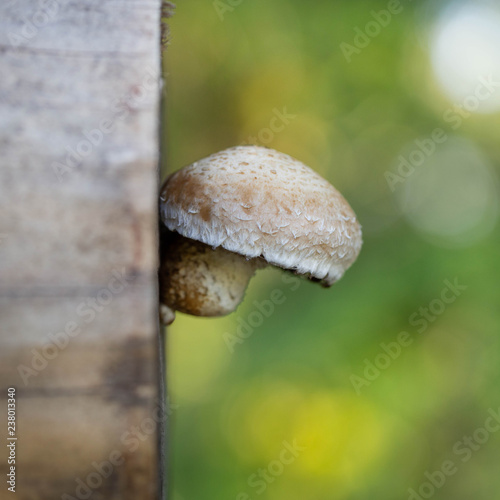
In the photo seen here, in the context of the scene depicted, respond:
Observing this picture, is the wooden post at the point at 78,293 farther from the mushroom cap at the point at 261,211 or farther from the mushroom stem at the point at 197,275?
the mushroom stem at the point at 197,275

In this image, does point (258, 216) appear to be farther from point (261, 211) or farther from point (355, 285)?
point (355, 285)

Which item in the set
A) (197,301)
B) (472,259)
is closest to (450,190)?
(472,259)

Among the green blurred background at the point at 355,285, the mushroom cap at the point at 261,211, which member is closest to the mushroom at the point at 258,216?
the mushroom cap at the point at 261,211

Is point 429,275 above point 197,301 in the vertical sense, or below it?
above

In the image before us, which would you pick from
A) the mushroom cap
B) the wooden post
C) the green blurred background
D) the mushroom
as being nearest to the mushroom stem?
the mushroom

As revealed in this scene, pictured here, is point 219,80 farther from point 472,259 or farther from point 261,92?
point 472,259

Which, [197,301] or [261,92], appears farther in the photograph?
[261,92]
